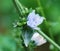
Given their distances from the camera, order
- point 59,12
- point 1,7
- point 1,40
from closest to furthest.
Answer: point 1,40, point 59,12, point 1,7

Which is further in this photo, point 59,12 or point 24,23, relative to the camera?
point 59,12

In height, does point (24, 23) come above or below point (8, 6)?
Result: above

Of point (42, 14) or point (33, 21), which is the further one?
point (42, 14)


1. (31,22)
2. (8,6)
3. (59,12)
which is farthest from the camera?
(8,6)

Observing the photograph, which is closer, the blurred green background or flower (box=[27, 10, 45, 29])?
flower (box=[27, 10, 45, 29])

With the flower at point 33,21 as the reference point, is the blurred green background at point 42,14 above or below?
below

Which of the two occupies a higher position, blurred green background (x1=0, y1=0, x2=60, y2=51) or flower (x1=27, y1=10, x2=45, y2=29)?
flower (x1=27, y1=10, x2=45, y2=29)

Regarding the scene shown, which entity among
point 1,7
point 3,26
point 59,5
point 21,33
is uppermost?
point 21,33

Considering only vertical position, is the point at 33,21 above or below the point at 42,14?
above

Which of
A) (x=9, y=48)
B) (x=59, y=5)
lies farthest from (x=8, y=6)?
(x=9, y=48)

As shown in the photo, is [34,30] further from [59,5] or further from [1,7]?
[1,7]

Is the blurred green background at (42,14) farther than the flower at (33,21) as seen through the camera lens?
Yes
